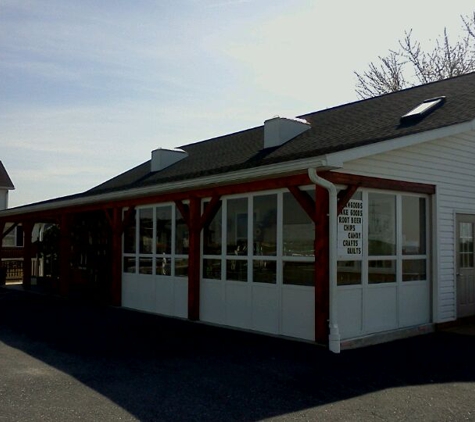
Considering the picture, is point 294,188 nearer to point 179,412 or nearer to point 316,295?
point 316,295

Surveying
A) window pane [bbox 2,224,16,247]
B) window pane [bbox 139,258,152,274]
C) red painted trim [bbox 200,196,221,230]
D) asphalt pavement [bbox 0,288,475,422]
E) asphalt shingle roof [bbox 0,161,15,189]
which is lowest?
asphalt pavement [bbox 0,288,475,422]

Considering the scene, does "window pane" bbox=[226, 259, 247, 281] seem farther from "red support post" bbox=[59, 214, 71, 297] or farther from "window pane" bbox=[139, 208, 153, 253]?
"red support post" bbox=[59, 214, 71, 297]

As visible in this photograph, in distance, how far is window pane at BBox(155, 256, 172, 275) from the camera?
1160 centimetres

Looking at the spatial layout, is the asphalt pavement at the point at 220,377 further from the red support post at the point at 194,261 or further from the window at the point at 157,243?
the window at the point at 157,243

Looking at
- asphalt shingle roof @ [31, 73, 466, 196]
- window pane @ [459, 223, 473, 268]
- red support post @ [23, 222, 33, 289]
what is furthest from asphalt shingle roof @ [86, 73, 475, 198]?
red support post @ [23, 222, 33, 289]

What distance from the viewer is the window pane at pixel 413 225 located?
9305 mm

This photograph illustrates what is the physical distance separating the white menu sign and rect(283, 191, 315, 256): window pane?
461 millimetres

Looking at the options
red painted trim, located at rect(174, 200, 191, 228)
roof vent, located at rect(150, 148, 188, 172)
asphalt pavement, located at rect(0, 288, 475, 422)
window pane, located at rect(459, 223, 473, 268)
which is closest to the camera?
asphalt pavement, located at rect(0, 288, 475, 422)

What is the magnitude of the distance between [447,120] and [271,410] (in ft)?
19.7

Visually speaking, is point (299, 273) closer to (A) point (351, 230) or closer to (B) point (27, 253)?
(A) point (351, 230)

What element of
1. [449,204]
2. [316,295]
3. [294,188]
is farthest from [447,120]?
[316,295]

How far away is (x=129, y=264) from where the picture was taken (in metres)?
12.9

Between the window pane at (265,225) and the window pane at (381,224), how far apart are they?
4.98 ft

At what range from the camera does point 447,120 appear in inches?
359
